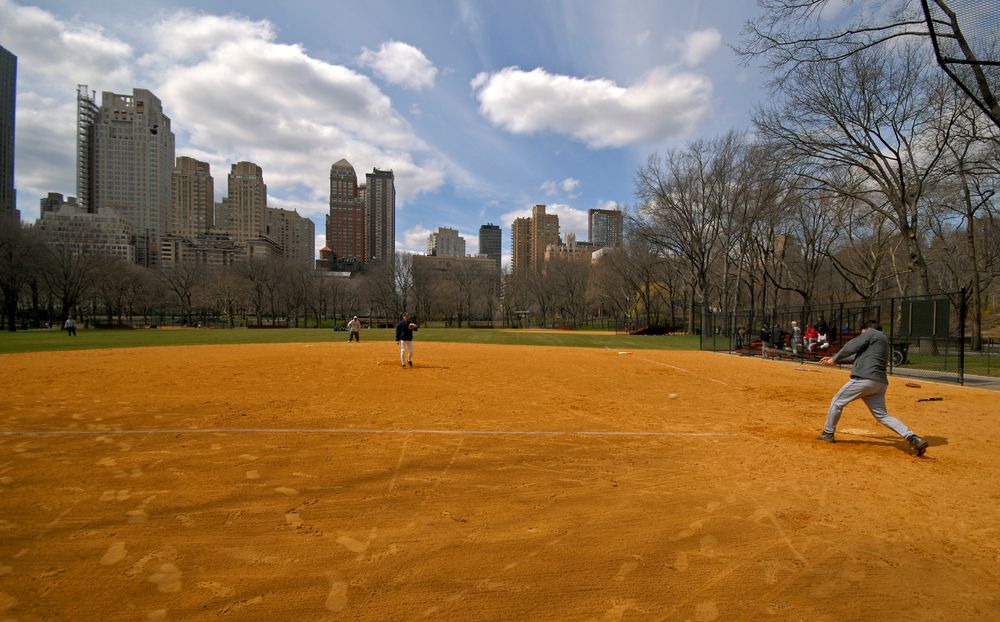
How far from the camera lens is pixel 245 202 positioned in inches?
6191

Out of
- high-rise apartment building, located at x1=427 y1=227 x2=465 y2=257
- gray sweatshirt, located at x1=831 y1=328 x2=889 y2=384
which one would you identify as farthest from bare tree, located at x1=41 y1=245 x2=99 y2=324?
high-rise apartment building, located at x1=427 y1=227 x2=465 y2=257

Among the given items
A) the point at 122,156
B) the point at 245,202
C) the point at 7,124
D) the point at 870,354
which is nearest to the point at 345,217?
the point at 245,202

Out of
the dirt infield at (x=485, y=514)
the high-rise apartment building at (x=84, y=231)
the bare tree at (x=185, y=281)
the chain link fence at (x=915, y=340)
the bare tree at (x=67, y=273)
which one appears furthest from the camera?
the bare tree at (x=185, y=281)

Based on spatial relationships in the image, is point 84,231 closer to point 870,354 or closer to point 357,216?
point 870,354

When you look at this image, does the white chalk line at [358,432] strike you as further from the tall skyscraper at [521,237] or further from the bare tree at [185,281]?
the tall skyscraper at [521,237]

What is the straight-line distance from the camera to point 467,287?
85500mm

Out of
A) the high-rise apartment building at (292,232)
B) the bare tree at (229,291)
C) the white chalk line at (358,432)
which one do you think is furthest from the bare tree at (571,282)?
the high-rise apartment building at (292,232)

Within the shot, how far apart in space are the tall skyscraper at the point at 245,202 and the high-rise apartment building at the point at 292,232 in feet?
14.9

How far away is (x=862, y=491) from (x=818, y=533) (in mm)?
1574

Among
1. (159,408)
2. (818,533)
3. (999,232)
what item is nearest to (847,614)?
(818,533)

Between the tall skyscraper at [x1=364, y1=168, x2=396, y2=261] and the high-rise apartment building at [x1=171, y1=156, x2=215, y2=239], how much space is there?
5042cm

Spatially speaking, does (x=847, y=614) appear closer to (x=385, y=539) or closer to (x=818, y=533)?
(x=818, y=533)

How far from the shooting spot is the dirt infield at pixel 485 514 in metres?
3.11

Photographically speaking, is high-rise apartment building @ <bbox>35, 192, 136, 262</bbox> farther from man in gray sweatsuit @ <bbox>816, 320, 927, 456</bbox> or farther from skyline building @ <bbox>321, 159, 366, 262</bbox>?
man in gray sweatsuit @ <bbox>816, 320, 927, 456</bbox>
